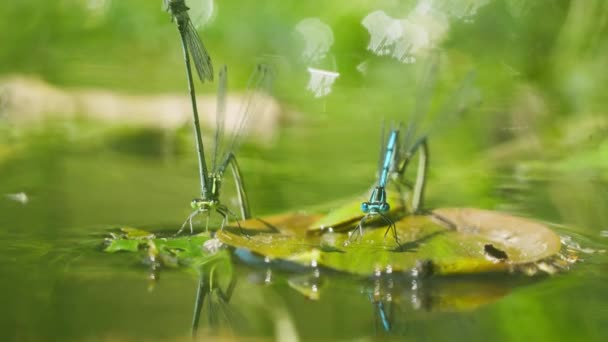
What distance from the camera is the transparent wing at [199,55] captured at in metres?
1.73

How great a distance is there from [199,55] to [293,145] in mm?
1957

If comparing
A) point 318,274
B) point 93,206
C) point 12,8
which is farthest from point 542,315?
point 12,8

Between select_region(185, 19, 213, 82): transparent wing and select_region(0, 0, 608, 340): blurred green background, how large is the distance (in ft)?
1.35

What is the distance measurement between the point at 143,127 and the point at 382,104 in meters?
1.21

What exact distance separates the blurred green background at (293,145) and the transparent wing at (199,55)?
1.35 feet

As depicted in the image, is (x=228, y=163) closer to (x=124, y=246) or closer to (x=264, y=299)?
(x=124, y=246)

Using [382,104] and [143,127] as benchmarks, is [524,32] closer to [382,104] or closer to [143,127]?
[382,104]

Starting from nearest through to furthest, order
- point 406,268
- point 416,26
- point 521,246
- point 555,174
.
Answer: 1. point 406,268
2. point 521,246
3. point 555,174
4. point 416,26

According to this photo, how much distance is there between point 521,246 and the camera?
1.63 metres

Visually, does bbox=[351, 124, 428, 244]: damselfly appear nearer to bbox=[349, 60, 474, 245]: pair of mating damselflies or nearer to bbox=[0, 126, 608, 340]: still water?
bbox=[349, 60, 474, 245]: pair of mating damselflies

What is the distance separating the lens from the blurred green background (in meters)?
1.32

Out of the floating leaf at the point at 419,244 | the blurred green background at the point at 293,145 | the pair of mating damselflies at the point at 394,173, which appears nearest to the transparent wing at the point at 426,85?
the blurred green background at the point at 293,145

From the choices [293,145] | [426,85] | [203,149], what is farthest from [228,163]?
[426,85]

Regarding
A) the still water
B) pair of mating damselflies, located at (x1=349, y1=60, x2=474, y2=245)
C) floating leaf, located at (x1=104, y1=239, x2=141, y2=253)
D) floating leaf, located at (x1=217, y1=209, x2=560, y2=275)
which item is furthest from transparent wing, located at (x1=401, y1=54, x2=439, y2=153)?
floating leaf, located at (x1=104, y1=239, x2=141, y2=253)
